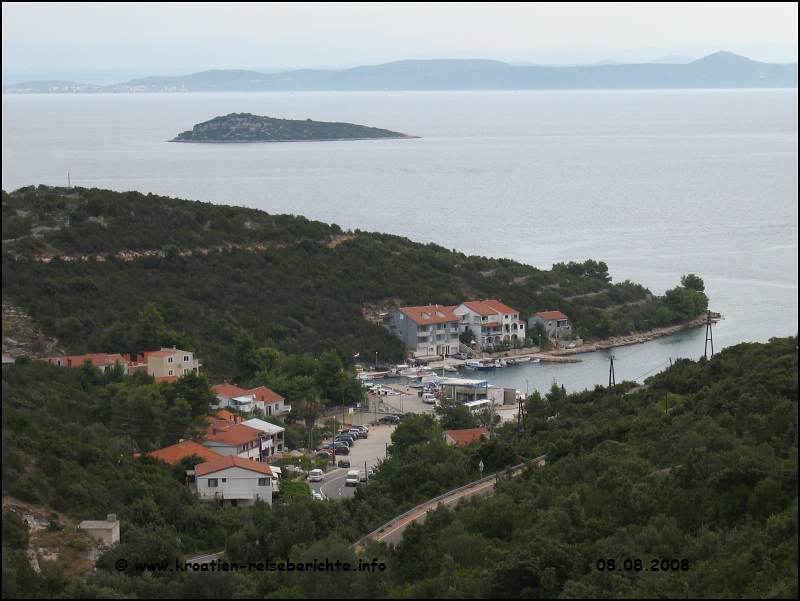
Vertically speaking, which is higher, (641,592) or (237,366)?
(641,592)

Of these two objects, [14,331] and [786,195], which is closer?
[14,331]

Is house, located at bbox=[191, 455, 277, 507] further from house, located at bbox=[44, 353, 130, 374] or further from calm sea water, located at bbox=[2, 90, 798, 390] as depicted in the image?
calm sea water, located at bbox=[2, 90, 798, 390]

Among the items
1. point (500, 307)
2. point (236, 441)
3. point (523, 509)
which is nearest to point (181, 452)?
point (236, 441)

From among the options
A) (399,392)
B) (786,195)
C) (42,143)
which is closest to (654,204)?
(786,195)

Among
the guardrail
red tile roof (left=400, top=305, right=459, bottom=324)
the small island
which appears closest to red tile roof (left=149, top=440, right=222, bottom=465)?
the guardrail

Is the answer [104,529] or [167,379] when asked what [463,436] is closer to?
[167,379]

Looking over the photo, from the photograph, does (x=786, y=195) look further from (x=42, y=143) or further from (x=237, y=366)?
(x=42, y=143)

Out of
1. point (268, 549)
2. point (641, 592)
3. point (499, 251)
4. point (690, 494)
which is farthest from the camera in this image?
point (499, 251)
